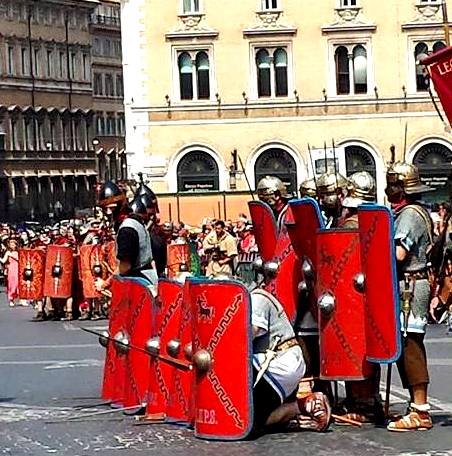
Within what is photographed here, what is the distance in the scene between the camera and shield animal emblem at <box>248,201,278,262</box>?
45.1 ft

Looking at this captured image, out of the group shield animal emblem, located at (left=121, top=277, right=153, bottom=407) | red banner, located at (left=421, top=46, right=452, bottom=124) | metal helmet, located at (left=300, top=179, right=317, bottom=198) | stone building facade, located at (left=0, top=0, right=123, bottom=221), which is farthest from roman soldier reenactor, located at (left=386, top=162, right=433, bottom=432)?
stone building facade, located at (left=0, top=0, right=123, bottom=221)

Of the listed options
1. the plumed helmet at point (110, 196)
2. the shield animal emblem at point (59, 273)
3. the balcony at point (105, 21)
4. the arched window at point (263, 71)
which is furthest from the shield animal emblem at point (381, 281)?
the balcony at point (105, 21)

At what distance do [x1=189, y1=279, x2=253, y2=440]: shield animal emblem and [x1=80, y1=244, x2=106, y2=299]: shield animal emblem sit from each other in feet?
48.9

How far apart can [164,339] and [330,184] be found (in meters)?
1.54

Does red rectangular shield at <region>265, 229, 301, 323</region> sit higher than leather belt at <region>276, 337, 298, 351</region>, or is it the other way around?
red rectangular shield at <region>265, 229, 301, 323</region>

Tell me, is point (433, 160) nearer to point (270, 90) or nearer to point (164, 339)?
point (270, 90)

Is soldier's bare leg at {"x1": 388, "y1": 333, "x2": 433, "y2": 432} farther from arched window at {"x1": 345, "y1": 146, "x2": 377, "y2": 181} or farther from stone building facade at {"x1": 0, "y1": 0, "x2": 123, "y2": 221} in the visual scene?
stone building facade at {"x1": 0, "y1": 0, "x2": 123, "y2": 221}

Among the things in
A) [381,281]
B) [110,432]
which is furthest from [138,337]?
[381,281]

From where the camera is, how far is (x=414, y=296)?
11789 millimetres

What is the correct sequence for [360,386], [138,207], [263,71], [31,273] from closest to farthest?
[360,386]
[138,207]
[31,273]
[263,71]

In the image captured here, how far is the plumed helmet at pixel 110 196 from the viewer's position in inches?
575

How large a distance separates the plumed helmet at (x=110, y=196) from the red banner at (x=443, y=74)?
3227 mm

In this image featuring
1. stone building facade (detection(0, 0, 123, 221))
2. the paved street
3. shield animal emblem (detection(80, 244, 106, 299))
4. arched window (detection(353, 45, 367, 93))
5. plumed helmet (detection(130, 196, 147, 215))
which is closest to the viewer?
the paved street

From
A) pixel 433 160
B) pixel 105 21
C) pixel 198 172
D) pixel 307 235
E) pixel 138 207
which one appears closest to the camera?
pixel 307 235
